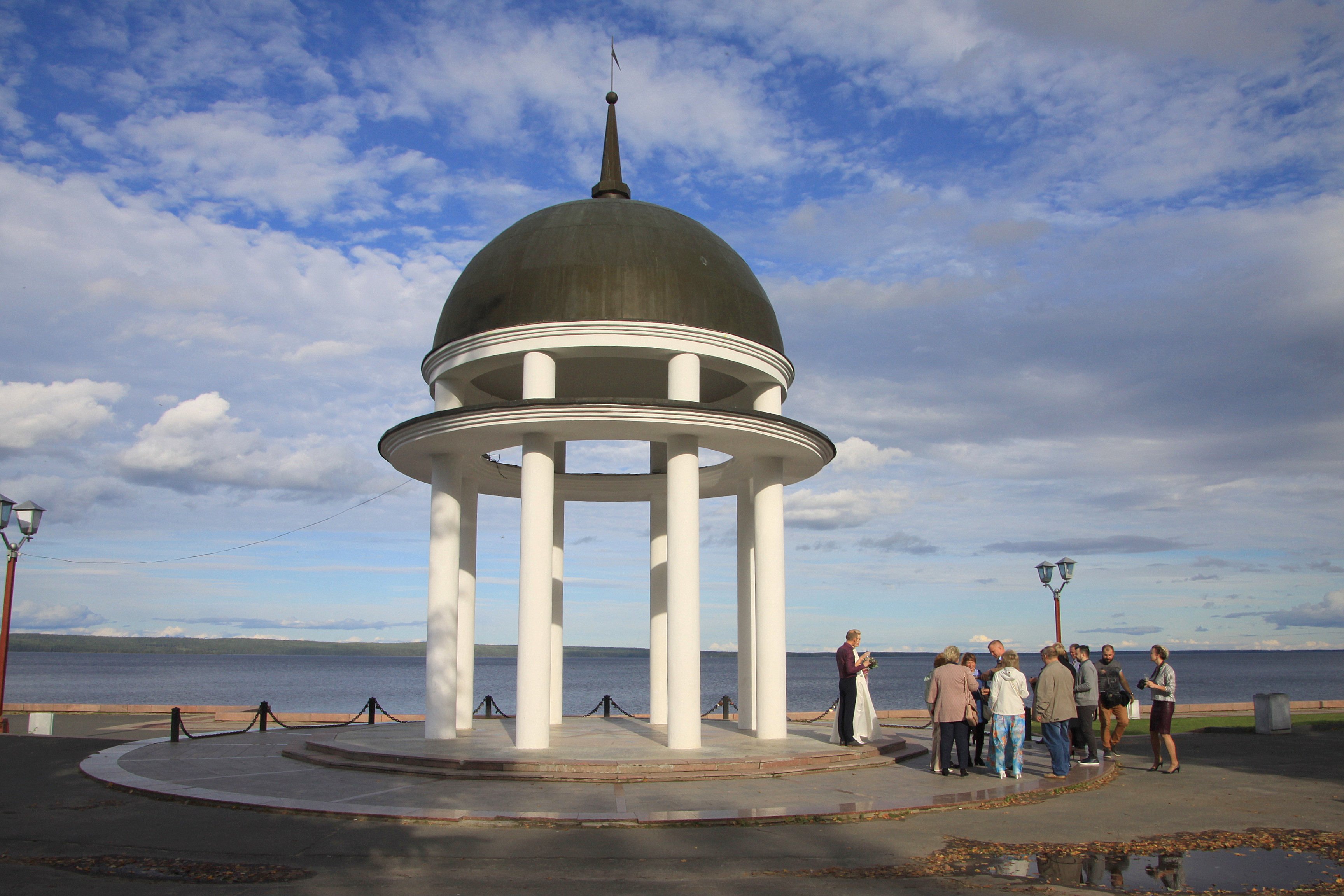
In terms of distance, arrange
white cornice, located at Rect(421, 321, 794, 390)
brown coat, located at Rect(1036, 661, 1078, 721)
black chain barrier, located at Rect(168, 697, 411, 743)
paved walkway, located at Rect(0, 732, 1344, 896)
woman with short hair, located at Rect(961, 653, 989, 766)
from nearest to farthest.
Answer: paved walkway, located at Rect(0, 732, 1344, 896) → brown coat, located at Rect(1036, 661, 1078, 721) → woman with short hair, located at Rect(961, 653, 989, 766) → white cornice, located at Rect(421, 321, 794, 390) → black chain barrier, located at Rect(168, 697, 411, 743)

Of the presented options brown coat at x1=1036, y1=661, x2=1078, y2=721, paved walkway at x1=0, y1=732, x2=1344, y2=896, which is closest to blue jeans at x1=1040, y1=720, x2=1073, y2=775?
brown coat at x1=1036, y1=661, x2=1078, y2=721

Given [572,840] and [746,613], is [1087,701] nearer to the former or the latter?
[746,613]

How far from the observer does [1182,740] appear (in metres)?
20.5

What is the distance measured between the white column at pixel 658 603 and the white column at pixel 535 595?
221 inches

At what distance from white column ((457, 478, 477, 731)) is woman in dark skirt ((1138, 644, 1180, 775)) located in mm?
12730

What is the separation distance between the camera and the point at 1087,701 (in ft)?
51.8

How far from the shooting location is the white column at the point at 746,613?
20562 mm

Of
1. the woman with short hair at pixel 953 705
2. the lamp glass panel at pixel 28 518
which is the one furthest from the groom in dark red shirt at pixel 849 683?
the lamp glass panel at pixel 28 518

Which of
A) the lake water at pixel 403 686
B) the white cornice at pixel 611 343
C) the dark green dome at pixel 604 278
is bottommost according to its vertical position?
the lake water at pixel 403 686

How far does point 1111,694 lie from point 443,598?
41.7 feet

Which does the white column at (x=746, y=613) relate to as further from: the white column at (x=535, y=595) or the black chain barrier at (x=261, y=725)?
the black chain barrier at (x=261, y=725)

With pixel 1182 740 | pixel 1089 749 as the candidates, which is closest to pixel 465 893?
pixel 1089 749

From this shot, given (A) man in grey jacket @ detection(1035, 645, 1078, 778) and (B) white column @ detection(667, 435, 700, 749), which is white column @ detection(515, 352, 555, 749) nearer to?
(B) white column @ detection(667, 435, 700, 749)

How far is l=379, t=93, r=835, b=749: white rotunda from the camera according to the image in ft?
54.5
